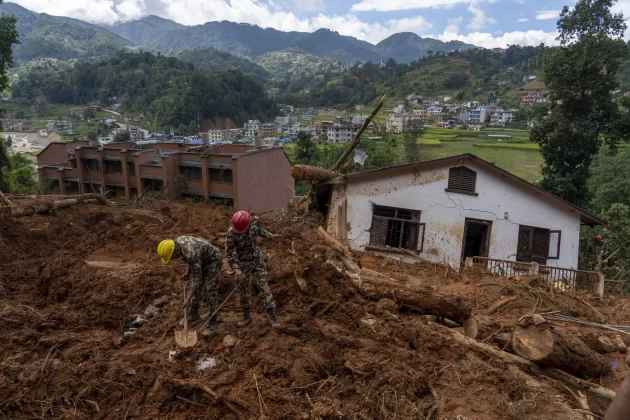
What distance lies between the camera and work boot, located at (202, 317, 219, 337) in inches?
201

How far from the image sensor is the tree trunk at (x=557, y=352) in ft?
15.2

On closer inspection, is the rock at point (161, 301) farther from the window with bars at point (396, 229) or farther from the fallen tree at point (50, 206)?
the window with bars at point (396, 229)

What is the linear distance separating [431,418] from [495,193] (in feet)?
Result: 31.5

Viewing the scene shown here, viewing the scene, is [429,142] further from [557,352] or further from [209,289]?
[209,289]

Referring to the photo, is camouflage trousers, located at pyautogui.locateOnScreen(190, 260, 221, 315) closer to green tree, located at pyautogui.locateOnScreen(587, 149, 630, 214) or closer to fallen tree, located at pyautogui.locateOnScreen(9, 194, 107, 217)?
fallen tree, located at pyautogui.locateOnScreen(9, 194, 107, 217)

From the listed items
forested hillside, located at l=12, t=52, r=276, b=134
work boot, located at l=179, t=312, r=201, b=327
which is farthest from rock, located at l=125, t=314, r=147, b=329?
forested hillside, located at l=12, t=52, r=276, b=134

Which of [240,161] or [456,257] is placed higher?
[240,161]

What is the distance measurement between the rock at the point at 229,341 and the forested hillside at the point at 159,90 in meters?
83.7

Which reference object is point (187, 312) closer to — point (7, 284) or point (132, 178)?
point (7, 284)

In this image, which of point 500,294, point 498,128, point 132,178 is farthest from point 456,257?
point 498,128

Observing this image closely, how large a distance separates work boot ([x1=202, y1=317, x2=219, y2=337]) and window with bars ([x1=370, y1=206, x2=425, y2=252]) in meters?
7.84

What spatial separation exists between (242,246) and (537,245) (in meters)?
10.7

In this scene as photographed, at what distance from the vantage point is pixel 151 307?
6070 millimetres

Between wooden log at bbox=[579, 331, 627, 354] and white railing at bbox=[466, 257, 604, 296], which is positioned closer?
wooden log at bbox=[579, 331, 627, 354]
